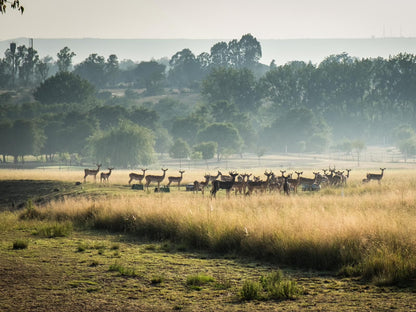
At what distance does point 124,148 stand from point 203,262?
86.5 meters

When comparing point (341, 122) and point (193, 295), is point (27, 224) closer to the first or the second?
point (193, 295)

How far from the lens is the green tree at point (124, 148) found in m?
102

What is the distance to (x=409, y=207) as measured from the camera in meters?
25.4

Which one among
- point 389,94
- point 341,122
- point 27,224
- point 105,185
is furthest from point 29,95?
point 27,224

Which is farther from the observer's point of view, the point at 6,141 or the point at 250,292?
the point at 6,141

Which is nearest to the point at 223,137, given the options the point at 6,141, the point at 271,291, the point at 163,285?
the point at 6,141

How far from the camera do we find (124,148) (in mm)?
101375

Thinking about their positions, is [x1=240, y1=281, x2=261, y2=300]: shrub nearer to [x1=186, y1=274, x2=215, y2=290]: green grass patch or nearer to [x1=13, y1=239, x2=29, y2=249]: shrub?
[x1=186, y1=274, x2=215, y2=290]: green grass patch

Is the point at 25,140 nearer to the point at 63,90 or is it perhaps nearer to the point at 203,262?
the point at 63,90

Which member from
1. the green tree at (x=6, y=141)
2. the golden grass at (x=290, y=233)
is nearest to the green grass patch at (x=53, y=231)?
the golden grass at (x=290, y=233)

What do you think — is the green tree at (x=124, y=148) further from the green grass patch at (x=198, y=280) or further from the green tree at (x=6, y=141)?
the green grass patch at (x=198, y=280)

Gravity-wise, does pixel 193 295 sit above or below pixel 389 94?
below

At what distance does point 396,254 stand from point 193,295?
4964mm

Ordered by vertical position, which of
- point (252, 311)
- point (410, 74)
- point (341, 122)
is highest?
point (410, 74)
